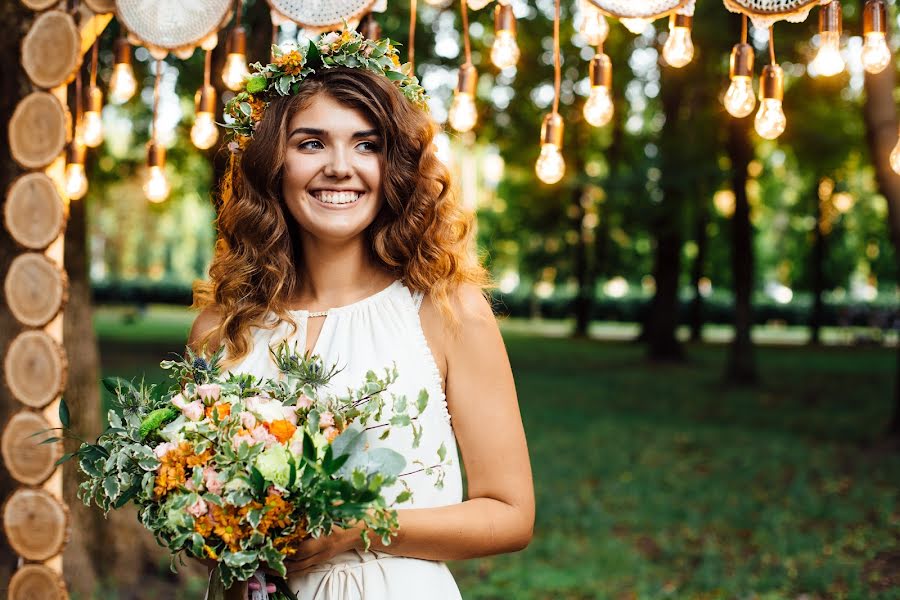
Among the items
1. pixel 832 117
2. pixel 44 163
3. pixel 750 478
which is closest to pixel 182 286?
pixel 832 117

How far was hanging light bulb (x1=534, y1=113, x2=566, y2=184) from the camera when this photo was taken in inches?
114

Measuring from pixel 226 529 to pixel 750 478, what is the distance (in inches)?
288

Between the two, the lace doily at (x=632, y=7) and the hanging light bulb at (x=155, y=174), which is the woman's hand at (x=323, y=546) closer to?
the lace doily at (x=632, y=7)

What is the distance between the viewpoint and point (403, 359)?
2148 mm

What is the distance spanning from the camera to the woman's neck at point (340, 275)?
7.71 feet

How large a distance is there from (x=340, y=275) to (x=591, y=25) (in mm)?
1190

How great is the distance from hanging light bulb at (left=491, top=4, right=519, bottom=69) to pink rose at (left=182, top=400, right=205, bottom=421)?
1577 millimetres

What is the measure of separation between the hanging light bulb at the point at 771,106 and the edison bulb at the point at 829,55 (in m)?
0.13

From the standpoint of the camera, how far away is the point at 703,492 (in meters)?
7.64

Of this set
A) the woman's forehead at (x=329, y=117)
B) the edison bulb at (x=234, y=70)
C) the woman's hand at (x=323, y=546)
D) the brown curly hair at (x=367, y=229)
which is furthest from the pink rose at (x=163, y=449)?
the edison bulb at (x=234, y=70)

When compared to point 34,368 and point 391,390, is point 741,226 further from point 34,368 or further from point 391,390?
point 391,390

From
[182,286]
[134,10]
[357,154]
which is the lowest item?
[182,286]

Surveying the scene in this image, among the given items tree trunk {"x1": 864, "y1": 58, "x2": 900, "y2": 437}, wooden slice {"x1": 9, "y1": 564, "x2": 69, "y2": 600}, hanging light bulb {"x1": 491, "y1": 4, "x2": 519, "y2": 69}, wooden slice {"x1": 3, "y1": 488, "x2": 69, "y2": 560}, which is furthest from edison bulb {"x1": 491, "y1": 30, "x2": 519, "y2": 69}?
tree trunk {"x1": 864, "y1": 58, "x2": 900, "y2": 437}

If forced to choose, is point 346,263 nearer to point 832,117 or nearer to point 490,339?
point 490,339
